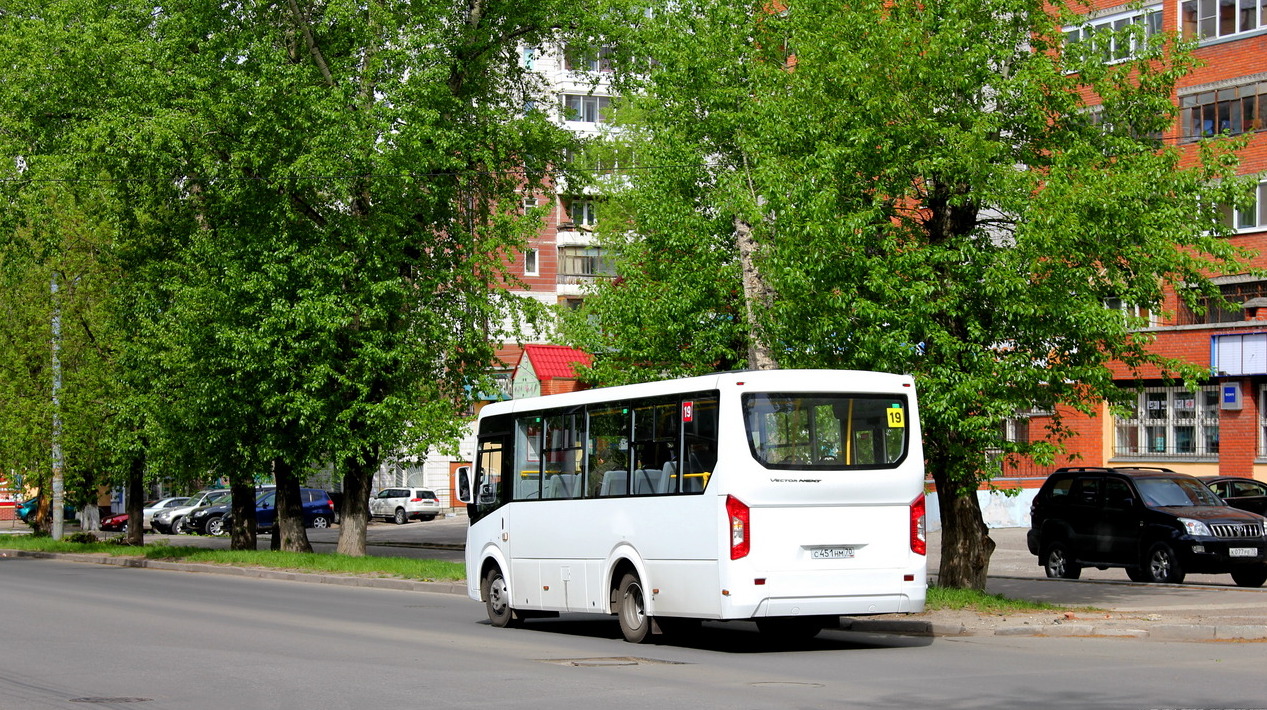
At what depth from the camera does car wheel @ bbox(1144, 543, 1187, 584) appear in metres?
24.2

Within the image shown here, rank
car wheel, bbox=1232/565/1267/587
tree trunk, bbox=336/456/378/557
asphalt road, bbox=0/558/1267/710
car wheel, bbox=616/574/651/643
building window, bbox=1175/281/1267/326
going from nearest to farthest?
asphalt road, bbox=0/558/1267/710
car wheel, bbox=616/574/651/643
car wheel, bbox=1232/565/1267/587
tree trunk, bbox=336/456/378/557
building window, bbox=1175/281/1267/326

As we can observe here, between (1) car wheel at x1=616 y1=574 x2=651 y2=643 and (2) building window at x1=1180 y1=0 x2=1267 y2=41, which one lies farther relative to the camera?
(2) building window at x1=1180 y1=0 x2=1267 y2=41

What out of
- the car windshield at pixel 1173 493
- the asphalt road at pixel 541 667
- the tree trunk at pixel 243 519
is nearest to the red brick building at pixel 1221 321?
the car windshield at pixel 1173 493

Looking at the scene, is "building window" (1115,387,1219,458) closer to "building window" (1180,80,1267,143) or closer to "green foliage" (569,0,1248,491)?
"building window" (1180,80,1267,143)

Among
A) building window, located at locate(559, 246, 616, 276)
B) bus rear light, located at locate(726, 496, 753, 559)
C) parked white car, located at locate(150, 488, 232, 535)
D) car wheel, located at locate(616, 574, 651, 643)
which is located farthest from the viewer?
building window, located at locate(559, 246, 616, 276)

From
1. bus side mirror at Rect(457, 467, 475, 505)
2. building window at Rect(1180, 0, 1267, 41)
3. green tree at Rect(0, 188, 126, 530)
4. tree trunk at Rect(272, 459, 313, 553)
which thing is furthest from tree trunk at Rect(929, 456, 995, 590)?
building window at Rect(1180, 0, 1267, 41)

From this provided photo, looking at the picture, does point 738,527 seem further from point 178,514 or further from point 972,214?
point 178,514

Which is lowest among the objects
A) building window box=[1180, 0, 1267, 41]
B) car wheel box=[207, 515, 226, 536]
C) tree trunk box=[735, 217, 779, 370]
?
car wheel box=[207, 515, 226, 536]

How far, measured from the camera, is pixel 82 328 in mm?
42344

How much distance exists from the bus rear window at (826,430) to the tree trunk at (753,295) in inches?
265

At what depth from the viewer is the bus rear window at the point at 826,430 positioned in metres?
14.7

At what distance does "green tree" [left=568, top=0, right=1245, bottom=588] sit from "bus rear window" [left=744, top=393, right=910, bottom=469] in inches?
130

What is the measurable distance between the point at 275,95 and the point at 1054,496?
16.6 m

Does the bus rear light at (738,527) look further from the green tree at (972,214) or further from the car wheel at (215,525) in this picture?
the car wheel at (215,525)
